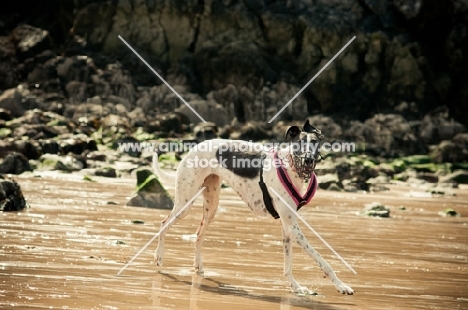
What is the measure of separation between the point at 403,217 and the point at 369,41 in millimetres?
42267

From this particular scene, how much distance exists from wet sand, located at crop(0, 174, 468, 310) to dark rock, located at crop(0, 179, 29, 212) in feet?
0.69

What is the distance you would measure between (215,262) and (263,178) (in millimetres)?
1420

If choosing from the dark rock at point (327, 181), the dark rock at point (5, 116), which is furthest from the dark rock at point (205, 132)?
the dark rock at point (327, 181)

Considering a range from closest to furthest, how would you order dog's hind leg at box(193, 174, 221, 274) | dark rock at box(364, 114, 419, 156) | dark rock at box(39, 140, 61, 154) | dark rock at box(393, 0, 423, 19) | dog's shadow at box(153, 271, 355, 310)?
dog's shadow at box(153, 271, 355, 310)
dog's hind leg at box(193, 174, 221, 274)
dark rock at box(39, 140, 61, 154)
dark rock at box(364, 114, 419, 156)
dark rock at box(393, 0, 423, 19)

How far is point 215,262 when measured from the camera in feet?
29.8

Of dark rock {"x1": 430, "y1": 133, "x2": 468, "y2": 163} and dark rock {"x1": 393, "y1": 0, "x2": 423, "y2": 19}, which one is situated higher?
dark rock {"x1": 393, "y1": 0, "x2": 423, "y2": 19}

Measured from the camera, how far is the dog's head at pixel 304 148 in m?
7.72

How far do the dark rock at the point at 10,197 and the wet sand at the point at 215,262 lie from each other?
0.21 metres

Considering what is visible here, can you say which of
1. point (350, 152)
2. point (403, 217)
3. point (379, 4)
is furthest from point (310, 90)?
point (403, 217)

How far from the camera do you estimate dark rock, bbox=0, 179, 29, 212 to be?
12492 mm

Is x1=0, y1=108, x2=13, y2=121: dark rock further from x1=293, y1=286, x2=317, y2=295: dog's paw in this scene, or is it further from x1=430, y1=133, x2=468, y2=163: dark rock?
x1=293, y1=286, x2=317, y2=295: dog's paw

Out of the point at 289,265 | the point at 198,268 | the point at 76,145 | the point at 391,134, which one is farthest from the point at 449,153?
the point at 289,265

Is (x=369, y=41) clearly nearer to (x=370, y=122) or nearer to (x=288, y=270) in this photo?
(x=370, y=122)

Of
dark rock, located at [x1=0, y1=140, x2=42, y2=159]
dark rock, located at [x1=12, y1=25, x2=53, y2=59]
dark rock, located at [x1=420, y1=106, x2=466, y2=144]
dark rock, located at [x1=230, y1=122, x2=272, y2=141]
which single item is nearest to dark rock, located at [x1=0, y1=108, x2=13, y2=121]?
dark rock, located at [x1=0, y1=140, x2=42, y2=159]
